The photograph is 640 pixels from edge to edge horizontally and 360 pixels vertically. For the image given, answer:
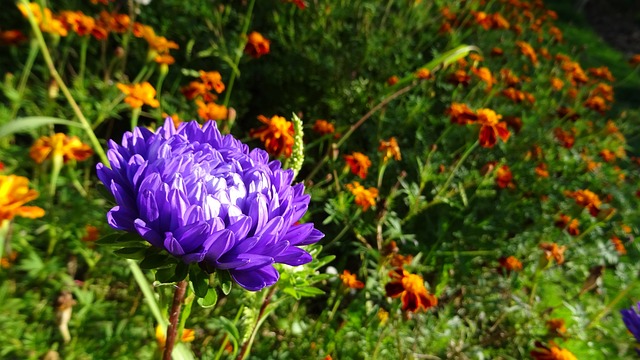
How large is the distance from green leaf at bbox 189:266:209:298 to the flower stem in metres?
0.04

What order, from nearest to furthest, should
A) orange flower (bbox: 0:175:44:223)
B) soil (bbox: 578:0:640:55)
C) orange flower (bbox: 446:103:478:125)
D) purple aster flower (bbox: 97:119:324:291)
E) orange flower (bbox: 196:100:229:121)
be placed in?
purple aster flower (bbox: 97:119:324:291) < orange flower (bbox: 0:175:44:223) < orange flower (bbox: 196:100:229:121) < orange flower (bbox: 446:103:478:125) < soil (bbox: 578:0:640:55)

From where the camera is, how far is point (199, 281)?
629mm

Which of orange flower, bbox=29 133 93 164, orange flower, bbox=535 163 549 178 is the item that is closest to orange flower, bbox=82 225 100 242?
orange flower, bbox=29 133 93 164

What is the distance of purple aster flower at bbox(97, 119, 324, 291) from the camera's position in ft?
1.97

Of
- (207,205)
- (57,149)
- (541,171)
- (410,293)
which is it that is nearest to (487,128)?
(410,293)

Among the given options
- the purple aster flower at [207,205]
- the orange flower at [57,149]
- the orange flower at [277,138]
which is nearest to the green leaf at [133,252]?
the purple aster flower at [207,205]

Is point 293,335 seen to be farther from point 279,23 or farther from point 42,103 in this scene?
point 279,23

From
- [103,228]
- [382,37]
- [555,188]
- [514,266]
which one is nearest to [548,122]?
[555,188]

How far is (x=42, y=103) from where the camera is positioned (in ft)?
6.79

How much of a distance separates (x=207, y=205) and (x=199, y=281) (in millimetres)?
107

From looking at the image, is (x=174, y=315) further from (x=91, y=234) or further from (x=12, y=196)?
(x=91, y=234)

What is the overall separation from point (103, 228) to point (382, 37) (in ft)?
6.95

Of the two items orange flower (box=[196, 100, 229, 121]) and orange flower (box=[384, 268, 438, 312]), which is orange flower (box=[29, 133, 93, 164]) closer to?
orange flower (box=[196, 100, 229, 121])

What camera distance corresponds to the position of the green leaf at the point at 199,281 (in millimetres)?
615
